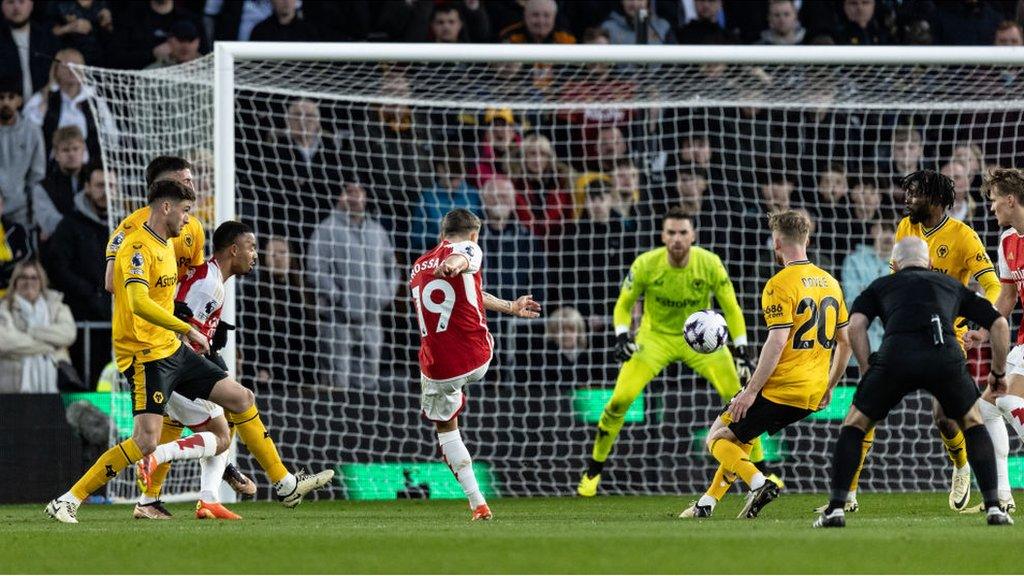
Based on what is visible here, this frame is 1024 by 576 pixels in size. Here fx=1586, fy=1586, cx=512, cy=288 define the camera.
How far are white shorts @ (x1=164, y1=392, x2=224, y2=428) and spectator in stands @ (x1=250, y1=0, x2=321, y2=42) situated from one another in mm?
6230

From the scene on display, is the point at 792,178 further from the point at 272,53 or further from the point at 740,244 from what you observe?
the point at 272,53

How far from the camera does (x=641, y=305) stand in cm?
1452

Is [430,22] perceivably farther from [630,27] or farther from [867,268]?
[867,268]

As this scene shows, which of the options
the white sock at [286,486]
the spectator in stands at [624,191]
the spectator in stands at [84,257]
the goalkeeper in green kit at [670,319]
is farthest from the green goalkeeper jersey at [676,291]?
the spectator in stands at [84,257]

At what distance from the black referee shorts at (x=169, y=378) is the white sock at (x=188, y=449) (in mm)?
344

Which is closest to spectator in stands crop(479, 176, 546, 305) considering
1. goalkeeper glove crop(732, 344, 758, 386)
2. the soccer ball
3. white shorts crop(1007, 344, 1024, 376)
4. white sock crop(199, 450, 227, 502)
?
goalkeeper glove crop(732, 344, 758, 386)

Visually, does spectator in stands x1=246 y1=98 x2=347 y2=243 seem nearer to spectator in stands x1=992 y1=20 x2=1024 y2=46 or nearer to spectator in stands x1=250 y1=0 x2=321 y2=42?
spectator in stands x1=250 y1=0 x2=321 y2=42

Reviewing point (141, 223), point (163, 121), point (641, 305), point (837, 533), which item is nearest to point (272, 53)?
point (163, 121)

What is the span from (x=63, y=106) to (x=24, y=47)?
2.81ft

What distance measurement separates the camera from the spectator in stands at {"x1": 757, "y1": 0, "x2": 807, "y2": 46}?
52.6ft

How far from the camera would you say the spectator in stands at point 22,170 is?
14.5 meters

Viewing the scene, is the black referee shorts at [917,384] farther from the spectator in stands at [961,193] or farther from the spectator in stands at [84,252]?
the spectator in stands at [84,252]

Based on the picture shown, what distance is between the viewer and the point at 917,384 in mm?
8102

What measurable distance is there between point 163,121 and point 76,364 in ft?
8.03
